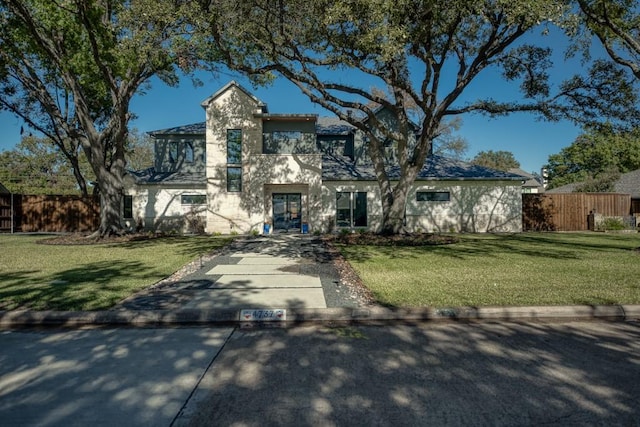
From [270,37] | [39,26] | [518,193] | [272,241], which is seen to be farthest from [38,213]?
[518,193]

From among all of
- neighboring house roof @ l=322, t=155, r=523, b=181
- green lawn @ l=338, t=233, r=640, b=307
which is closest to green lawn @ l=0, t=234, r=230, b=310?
green lawn @ l=338, t=233, r=640, b=307

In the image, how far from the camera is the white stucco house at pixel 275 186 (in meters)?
18.2

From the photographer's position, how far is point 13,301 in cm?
529

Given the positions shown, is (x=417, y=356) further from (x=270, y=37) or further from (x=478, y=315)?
(x=270, y=37)

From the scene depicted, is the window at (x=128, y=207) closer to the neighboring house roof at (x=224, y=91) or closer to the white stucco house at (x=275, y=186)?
the white stucco house at (x=275, y=186)

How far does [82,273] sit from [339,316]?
6398 mm

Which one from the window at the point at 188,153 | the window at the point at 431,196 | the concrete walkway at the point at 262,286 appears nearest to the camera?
the concrete walkway at the point at 262,286

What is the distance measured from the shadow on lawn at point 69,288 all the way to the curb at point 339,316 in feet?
0.99

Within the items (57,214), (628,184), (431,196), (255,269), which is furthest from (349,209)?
(628,184)

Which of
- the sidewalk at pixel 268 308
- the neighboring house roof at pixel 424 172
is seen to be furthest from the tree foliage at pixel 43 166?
the sidewalk at pixel 268 308

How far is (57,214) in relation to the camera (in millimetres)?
21109

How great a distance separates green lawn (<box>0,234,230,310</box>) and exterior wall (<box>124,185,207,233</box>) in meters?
6.63

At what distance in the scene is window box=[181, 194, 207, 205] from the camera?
1933 centimetres

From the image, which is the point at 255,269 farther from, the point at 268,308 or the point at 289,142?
the point at 289,142
